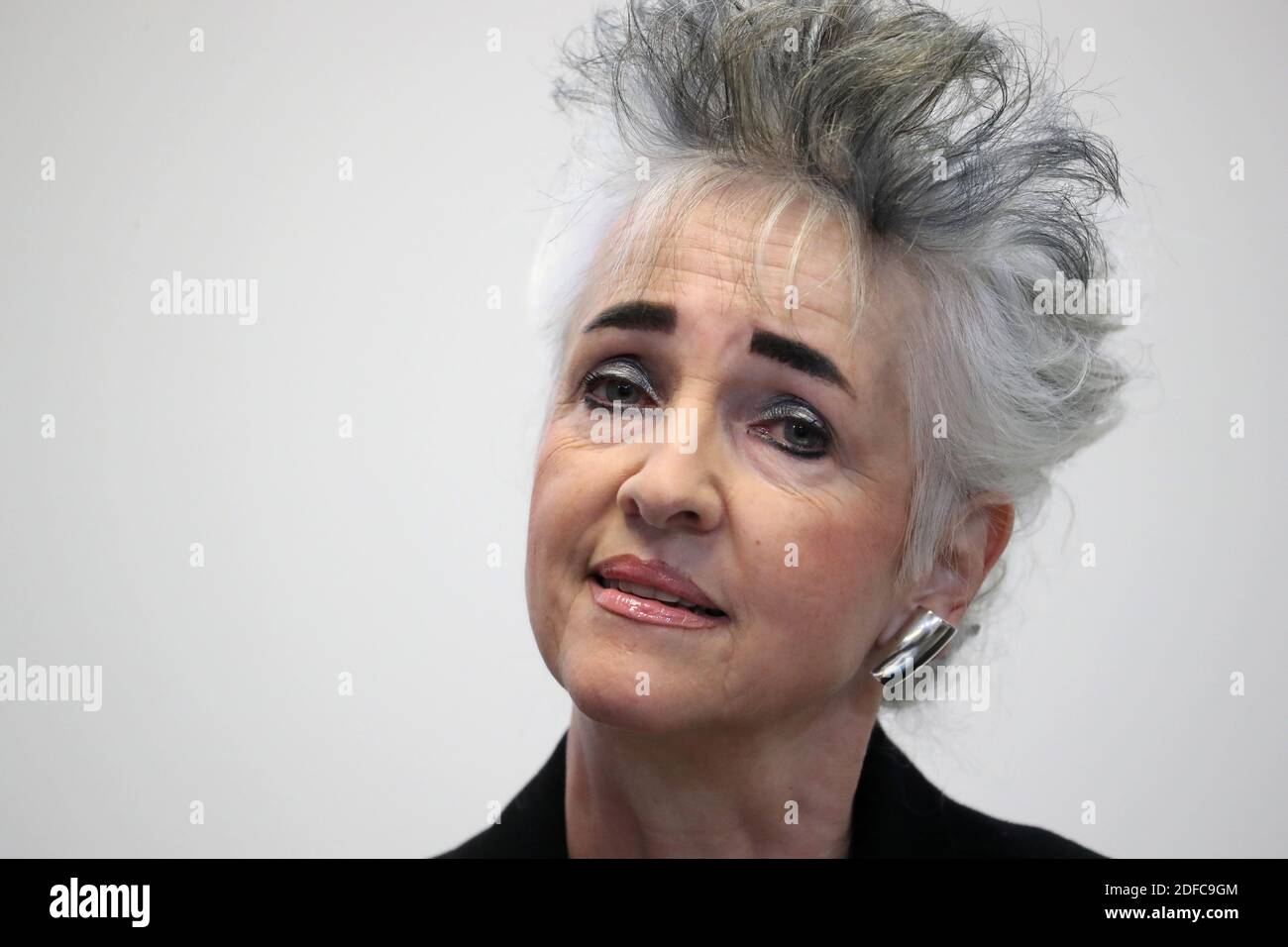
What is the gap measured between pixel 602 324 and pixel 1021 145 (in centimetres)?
79

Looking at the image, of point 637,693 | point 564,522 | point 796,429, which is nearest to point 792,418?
point 796,429

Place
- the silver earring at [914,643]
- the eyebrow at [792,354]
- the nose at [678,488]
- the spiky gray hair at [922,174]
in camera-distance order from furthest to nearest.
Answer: the silver earring at [914,643]
the spiky gray hair at [922,174]
the eyebrow at [792,354]
the nose at [678,488]

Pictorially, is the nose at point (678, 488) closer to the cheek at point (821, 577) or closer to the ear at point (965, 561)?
the cheek at point (821, 577)

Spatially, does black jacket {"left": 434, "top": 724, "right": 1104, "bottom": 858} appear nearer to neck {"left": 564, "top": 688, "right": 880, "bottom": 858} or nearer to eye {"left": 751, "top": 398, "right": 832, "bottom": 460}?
neck {"left": 564, "top": 688, "right": 880, "bottom": 858}

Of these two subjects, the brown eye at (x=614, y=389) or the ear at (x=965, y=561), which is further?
the ear at (x=965, y=561)

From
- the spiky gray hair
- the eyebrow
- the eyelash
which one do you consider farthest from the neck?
the eyebrow

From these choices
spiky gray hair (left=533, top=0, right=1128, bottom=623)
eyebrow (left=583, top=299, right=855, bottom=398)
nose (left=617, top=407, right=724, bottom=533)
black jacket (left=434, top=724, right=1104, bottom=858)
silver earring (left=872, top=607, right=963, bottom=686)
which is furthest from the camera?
black jacket (left=434, top=724, right=1104, bottom=858)

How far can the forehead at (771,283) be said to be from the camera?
2.12 m

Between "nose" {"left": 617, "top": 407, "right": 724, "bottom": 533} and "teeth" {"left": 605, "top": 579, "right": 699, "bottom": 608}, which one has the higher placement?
"nose" {"left": 617, "top": 407, "right": 724, "bottom": 533}

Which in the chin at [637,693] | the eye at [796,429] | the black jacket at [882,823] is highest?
the eye at [796,429]

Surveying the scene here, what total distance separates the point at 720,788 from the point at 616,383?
2.30ft

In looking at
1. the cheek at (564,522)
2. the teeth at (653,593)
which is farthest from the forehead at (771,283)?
the teeth at (653,593)

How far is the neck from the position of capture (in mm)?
2238

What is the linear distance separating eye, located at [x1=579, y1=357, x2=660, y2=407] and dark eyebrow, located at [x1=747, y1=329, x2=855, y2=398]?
7.4 inches
